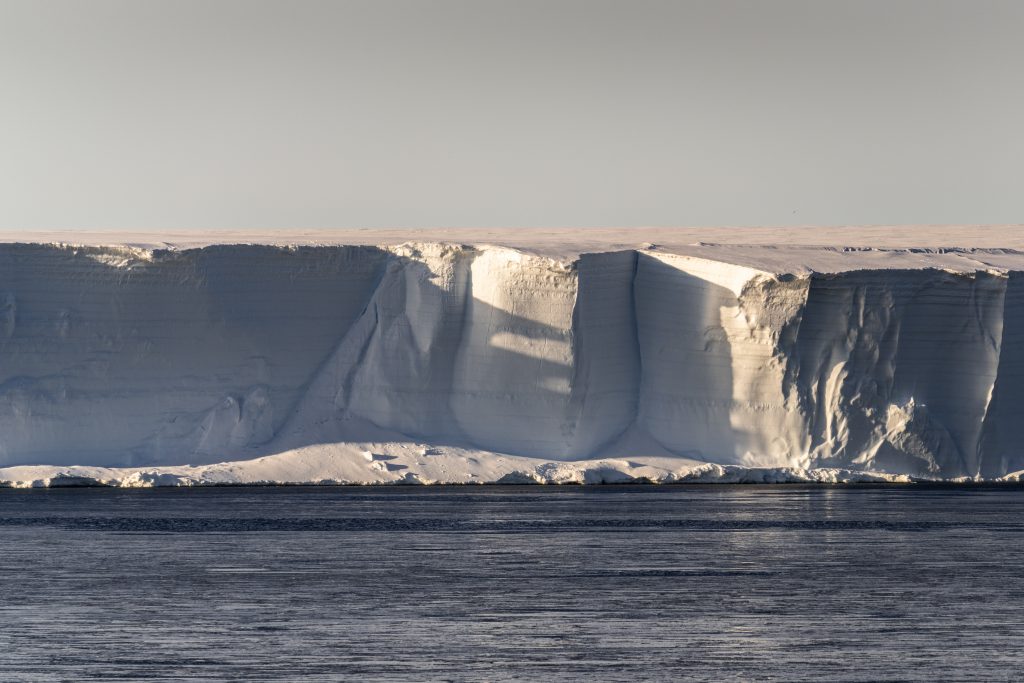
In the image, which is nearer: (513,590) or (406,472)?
(513,590)

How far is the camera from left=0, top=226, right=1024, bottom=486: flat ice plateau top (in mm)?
26609

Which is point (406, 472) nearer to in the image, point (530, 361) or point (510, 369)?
point (510, 369)

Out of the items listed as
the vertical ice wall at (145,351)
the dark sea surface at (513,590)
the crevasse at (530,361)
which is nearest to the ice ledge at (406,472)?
the crevasse at (530,361)

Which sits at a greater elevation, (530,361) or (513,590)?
(530,361)

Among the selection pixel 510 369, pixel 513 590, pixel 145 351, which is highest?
pixel 145 351

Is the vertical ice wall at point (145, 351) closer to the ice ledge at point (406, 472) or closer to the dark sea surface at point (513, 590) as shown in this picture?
the ice ledge at point (406, 472)

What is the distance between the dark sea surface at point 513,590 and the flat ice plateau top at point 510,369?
163cm

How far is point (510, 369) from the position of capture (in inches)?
1064

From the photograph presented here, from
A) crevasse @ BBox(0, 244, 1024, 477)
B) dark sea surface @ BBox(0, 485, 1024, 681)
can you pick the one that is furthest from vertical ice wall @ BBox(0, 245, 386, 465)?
dark sea surface @ BBox(0, 485, 1024, 681)

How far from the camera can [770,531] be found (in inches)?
822

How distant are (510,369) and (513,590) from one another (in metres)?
11.2

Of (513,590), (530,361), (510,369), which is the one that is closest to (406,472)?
(510,369)

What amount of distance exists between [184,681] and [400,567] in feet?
19.1

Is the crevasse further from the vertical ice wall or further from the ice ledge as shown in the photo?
the ice ledge
